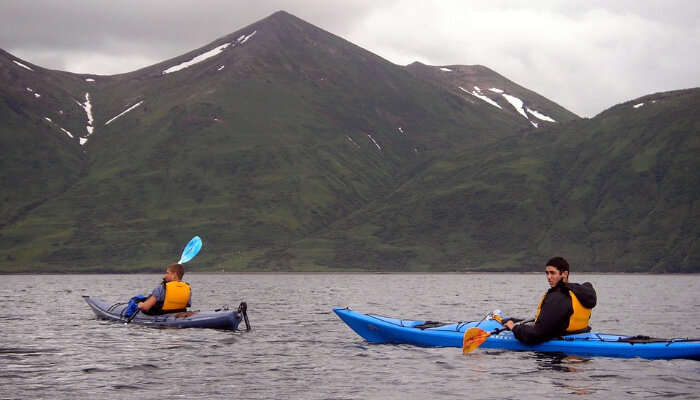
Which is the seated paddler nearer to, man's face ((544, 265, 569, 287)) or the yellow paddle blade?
the yellow paddle blade

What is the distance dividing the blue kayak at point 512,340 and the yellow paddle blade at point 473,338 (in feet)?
2.05

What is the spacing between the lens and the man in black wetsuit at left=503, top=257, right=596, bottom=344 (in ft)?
79.4

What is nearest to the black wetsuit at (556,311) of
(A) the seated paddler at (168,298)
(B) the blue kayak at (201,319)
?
(B) the blue kayak at (201,319)

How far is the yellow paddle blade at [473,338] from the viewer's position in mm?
26438

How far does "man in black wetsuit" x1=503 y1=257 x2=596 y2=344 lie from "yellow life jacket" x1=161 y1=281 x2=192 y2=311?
48.3ft

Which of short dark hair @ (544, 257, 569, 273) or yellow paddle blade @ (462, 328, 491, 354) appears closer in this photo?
short dark hair @ (544, 257, 569, 273)

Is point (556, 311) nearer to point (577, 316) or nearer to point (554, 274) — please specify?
point (577, 316)

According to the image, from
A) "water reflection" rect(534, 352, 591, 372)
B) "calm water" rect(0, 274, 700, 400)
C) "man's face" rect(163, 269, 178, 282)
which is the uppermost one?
"man's face" rect(163, 269, 178, 282)

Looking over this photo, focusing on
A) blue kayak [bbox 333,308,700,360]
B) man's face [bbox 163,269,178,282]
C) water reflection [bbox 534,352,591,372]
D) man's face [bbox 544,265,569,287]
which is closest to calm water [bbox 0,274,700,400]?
water reflection [bbox 534,352,591,372]

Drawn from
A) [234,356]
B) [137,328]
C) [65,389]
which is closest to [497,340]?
[234,356]

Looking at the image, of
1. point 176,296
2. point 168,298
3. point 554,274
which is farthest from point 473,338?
point 168,298

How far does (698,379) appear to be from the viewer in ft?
73.9

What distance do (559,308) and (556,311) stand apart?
0.12 metres

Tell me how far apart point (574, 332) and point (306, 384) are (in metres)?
8.82
